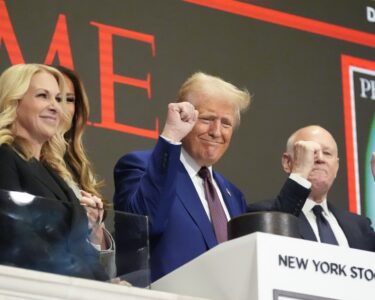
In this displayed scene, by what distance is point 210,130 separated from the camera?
4.35 m

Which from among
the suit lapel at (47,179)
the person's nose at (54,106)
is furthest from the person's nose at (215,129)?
the suit lapel at (47,179)

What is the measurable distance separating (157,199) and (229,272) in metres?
0.76

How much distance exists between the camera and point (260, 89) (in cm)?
562

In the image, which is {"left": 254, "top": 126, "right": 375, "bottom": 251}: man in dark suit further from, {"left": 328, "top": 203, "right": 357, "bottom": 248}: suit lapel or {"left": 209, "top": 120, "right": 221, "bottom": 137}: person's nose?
{"left": 209, "top": 120, "right": 221, "bottom": 137}: person's nose

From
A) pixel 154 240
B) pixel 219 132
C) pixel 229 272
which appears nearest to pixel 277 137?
pixel 219 132

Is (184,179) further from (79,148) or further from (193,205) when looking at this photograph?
(79,148)

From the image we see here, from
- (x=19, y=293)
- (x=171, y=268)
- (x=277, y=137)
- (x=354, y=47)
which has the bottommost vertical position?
(x=19, y=293)

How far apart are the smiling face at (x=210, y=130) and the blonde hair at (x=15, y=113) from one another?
512mm

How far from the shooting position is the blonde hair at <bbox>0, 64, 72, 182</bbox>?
3.74 meters

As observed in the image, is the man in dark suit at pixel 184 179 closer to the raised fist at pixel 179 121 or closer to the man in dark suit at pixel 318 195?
the raised fist at pixel 179 121

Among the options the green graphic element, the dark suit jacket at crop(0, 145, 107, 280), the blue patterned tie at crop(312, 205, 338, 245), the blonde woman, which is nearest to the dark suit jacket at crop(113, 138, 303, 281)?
the blonde woman

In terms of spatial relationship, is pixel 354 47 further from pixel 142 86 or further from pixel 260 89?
pixel 142 86

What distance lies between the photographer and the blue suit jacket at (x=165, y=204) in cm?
386

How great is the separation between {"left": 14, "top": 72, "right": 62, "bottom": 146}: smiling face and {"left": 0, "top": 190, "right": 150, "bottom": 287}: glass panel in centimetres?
70
